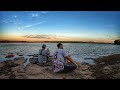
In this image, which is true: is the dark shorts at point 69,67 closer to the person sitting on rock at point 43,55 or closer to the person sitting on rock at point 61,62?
the person sitting on rock at point 61,62

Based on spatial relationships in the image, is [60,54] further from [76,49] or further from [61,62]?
[76,49]

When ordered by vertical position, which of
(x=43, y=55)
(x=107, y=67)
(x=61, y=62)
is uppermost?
(x=43, y=55)

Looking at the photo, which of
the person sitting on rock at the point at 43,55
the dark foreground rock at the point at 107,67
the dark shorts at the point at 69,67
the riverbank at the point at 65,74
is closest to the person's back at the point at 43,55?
the person sitting on rock at the point at 43,55

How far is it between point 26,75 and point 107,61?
1.66 m

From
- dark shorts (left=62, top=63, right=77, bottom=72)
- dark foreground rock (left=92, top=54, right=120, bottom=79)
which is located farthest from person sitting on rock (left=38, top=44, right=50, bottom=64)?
dark foreground rock (left=92, top=54, right=120, bottom=79)

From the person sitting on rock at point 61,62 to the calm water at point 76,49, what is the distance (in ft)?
0.28

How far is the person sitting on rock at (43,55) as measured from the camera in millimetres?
3928

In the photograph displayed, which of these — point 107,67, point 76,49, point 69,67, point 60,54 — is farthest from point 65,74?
point 107,67

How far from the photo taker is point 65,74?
153 inches

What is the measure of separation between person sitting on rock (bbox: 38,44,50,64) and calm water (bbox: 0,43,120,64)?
8 centimetres

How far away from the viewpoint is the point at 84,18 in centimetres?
401

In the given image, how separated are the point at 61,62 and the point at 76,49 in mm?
399
